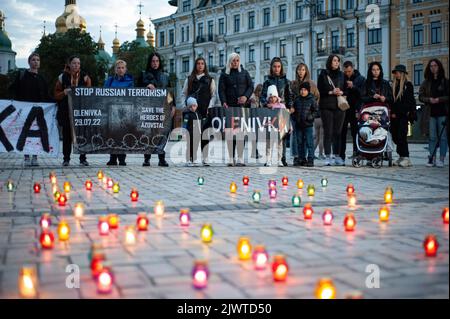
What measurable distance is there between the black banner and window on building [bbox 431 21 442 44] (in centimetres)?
3858

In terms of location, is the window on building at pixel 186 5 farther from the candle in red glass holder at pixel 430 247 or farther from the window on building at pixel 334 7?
the candle in red glass holder at pixel 430 247

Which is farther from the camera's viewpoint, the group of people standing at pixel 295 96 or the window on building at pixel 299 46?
the window on building at pixel 299 46

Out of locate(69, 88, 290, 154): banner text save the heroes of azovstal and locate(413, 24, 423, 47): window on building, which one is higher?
locate(413, 24, 423, 47): window on building

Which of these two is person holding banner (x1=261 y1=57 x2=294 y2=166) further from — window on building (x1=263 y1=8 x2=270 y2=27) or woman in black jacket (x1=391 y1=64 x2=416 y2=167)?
window on building (x1=263 y1=8 x2=270 y2=27)

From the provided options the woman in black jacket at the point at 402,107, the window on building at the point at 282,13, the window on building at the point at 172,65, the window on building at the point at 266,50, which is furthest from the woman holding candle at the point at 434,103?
the window on building at the point at 172,65

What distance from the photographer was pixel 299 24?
201ft

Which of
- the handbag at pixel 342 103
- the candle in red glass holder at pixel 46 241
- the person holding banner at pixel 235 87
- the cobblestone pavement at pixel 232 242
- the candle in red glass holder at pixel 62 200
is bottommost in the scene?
the cobblestone pavement at pixel 232 242

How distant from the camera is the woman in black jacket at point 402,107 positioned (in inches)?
549

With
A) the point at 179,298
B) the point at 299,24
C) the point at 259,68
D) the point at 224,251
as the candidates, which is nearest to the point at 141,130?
the point at 224,251

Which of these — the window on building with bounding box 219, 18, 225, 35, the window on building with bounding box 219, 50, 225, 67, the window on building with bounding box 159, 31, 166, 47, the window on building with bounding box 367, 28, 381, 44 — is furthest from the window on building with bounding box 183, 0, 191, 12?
the window on building with bounding box 367, 28, 381, 44

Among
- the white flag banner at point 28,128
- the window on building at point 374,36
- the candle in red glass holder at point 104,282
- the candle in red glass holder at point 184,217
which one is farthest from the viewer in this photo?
the window on building at point 374,36

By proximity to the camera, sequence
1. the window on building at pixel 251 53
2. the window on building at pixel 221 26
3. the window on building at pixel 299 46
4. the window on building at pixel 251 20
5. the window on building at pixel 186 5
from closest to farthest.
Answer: the window on building at pixel 299 46
the window on building at pixel 251 20
the window on building at pixel 251 53
the window on building at pixel 221 26
the window on building at pixel 186 5

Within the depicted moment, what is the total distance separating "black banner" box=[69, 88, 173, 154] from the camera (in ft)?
45.2
